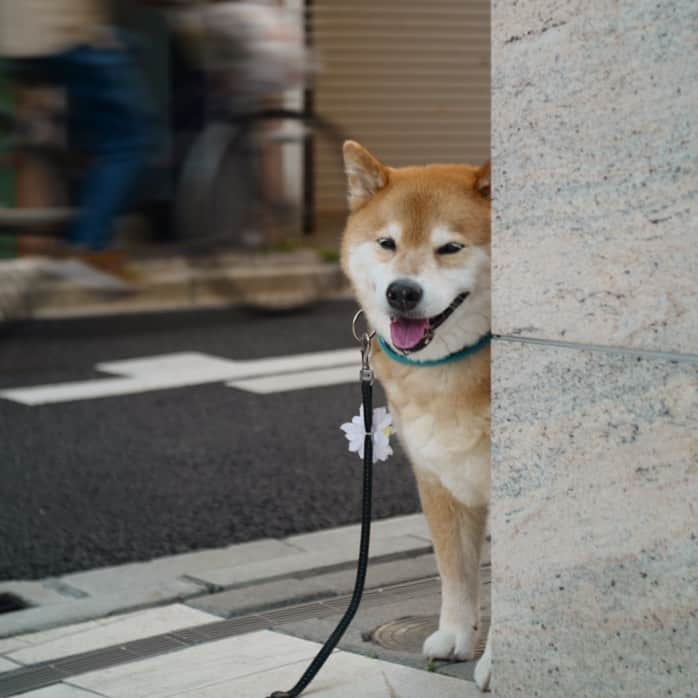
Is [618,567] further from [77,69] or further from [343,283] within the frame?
[343,283]

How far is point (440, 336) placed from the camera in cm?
346

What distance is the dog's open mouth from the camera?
3.41 metres

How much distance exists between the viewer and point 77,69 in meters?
8.18

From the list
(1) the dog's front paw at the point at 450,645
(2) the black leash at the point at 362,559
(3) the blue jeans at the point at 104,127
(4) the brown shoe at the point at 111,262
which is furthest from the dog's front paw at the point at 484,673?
(4) the brown shoe at the point at 111,262

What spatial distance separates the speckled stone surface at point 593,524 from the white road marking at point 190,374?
4385mm

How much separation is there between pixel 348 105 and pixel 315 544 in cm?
1006

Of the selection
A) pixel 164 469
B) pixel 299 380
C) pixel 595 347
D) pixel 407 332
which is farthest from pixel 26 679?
pixel 299 380

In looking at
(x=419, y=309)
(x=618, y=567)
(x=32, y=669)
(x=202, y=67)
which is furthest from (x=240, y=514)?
(x=202, y=67)

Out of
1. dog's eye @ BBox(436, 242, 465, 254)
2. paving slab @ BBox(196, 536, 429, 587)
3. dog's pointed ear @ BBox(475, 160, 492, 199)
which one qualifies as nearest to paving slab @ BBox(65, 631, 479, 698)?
paving slab @ BBox(196, 536, 429, 587)

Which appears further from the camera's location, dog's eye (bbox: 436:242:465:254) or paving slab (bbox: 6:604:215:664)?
paving slab (bbox: 6:604:215:664)

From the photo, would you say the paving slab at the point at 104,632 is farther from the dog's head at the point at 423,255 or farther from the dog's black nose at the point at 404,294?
the dog's black nose at the point at 404,294

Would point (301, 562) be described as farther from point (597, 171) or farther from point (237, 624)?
point (597, 171)

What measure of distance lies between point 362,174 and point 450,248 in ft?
1.26

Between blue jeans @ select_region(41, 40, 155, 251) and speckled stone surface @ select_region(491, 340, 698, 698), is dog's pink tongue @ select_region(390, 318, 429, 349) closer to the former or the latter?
speckled stone surface @ select_region(491, 340, 698, 698)
